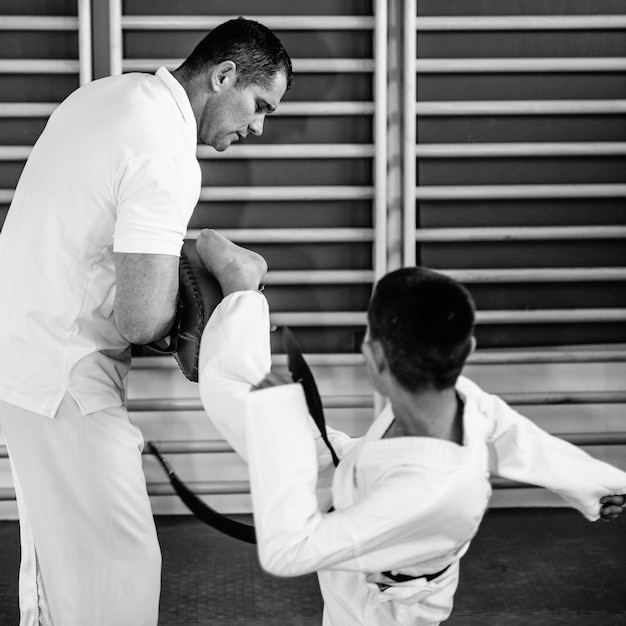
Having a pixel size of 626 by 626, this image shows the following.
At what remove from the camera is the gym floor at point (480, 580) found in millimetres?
2727

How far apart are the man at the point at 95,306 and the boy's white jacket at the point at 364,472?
0.22 m

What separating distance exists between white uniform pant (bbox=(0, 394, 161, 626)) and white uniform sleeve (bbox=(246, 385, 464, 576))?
0.51m

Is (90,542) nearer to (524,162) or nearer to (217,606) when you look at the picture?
(217,606)

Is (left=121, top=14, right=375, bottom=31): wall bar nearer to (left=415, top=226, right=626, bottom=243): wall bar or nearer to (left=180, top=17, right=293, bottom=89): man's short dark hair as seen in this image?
(left=415, top=226, right=626, bottom=243): wall bar

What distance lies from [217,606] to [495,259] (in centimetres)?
195

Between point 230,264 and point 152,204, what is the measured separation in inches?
9.4

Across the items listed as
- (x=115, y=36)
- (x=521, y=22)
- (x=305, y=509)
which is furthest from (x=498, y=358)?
(x=305, y=509)

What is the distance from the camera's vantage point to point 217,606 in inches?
110

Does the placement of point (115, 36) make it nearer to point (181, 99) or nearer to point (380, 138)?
point (380, 138)

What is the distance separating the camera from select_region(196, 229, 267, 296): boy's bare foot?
1.72 meters

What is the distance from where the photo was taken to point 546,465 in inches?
64.8

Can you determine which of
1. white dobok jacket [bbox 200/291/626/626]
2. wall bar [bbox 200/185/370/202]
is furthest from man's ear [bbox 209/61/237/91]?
wall bar [bbox 200/185/370/202]

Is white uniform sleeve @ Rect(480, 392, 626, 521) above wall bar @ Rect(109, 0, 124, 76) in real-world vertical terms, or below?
below

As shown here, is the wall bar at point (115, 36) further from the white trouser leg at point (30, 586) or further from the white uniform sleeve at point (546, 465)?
the white uniform sleeve at point (546, 465)
